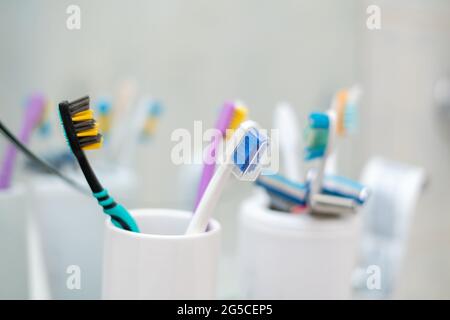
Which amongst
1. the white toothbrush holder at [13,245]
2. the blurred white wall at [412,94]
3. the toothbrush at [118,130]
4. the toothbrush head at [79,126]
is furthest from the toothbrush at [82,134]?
the blurred white wall at [412,94]

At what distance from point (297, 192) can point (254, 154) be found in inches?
5.2

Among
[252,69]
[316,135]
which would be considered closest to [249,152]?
[316,135]

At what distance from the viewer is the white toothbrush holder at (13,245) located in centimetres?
35

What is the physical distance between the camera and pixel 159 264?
0.25m

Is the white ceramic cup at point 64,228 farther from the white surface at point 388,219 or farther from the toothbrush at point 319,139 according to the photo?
the white surface at point 388,219

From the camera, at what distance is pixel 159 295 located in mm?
259

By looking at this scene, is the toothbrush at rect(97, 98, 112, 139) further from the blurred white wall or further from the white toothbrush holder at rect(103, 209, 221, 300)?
the blurred white wall

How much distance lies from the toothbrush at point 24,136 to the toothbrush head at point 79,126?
0.15m

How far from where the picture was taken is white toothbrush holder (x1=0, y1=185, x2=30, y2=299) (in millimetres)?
350

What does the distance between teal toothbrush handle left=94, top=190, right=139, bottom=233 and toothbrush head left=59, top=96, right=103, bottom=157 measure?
3 cm

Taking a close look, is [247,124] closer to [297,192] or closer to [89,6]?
[297,192]

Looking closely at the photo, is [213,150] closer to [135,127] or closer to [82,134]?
[82,134]

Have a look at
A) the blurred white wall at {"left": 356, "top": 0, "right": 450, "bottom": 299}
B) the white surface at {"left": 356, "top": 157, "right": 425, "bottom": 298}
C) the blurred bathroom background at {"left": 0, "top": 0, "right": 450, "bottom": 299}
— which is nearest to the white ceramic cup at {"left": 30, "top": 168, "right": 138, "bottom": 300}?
the blurred bathroom background at {"left": 0, "top": 0, "right": 450, "bottom": 299}

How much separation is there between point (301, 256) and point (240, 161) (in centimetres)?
14
